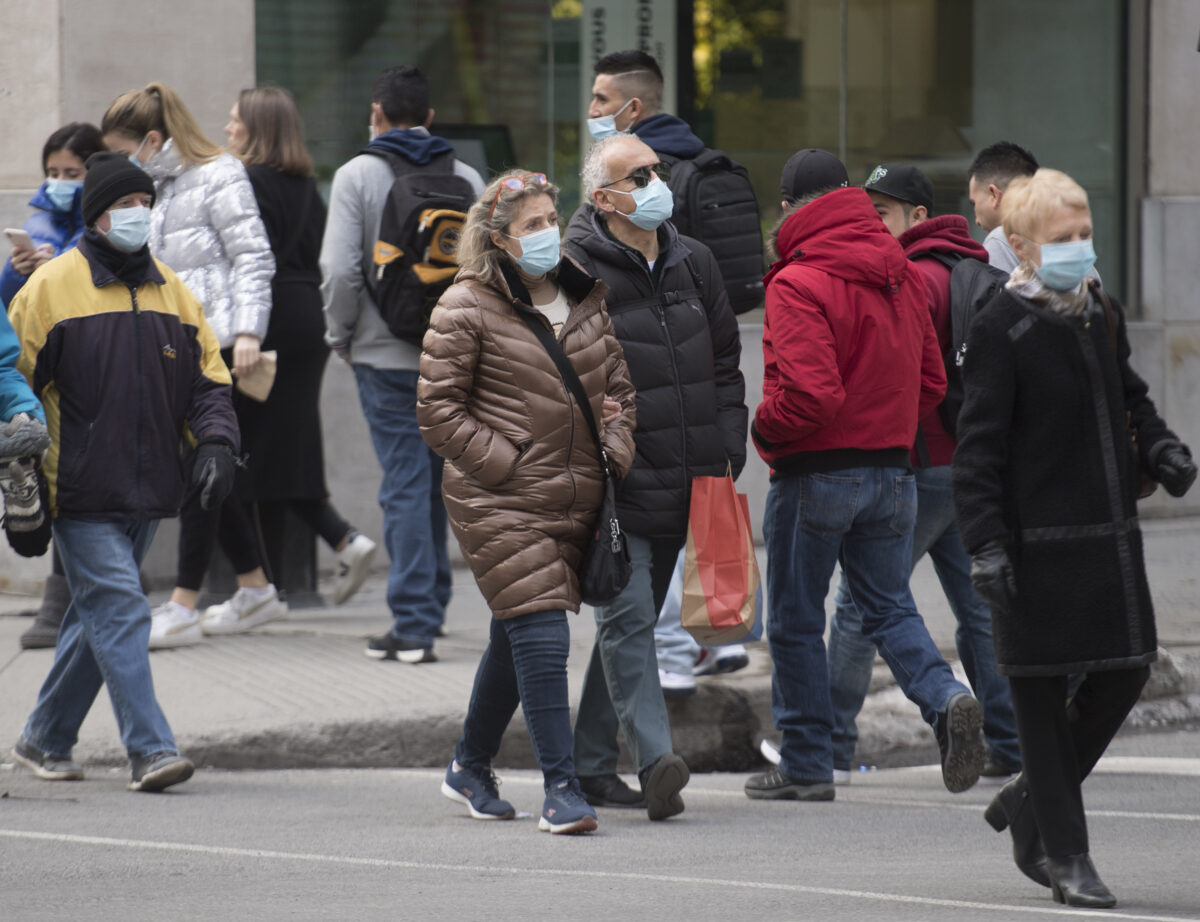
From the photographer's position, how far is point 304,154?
26.2 ft

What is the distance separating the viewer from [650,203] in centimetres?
562

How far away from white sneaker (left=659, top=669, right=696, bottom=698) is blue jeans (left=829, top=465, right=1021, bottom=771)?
669mm

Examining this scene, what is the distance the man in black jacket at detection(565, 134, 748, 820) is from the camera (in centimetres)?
555

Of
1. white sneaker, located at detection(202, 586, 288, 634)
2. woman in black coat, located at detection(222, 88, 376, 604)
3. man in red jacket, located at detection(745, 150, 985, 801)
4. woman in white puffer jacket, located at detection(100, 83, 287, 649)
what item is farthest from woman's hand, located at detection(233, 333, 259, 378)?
man in red jacket, located at detection(745, 150, 985, 801)

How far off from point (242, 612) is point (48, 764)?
1.81 meters

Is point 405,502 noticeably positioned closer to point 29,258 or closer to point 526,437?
point 29,258

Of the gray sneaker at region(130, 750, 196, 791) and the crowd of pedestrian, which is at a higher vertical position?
the crowd of pedestrian

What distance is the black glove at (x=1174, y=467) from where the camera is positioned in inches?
179

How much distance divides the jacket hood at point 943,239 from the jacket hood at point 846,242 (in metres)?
0.42

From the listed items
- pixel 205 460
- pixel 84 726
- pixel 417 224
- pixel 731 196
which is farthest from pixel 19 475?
pixel 731 196

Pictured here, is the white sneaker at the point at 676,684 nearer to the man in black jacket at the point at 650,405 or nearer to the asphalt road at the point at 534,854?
the asphalt road at the point at 534,854

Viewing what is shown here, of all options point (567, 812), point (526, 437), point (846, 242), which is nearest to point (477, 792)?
point (567, 812)

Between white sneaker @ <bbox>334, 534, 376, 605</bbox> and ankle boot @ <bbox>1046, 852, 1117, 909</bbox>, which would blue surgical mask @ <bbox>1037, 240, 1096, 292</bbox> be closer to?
ankle boot @ <bbox>1046, 852, 1117, 909</bbox>

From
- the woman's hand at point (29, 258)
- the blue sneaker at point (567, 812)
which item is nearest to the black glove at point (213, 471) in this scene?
the blue sneaker at point (567, 812)
